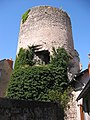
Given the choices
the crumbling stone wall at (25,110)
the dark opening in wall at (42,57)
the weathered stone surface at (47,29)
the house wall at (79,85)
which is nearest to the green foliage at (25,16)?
the weathered stone surface at (47,29)

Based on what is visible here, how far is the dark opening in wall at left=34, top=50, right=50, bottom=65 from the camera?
13664mm

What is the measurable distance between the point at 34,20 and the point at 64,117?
768 cm

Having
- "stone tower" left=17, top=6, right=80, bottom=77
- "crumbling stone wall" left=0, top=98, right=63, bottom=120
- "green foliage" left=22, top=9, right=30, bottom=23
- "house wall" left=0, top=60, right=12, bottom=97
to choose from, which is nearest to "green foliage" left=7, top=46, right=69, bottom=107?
"stone tower" left=17, top=6, right=80, bottom=77

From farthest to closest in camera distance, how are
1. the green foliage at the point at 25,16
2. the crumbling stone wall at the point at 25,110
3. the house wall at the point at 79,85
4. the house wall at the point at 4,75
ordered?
the house wall at the point at 4,75 < the green foliage at the point at 25,16 < the house wall at the point at 79,85 < the crumbling stone wall at the point at 25,110

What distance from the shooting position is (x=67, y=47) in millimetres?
13961

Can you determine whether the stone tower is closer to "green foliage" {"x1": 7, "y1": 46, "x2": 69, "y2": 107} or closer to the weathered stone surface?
the weathered stone surface

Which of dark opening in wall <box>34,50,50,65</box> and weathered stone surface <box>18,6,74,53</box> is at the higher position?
weathered stone surface <box>18,6,74,53</box>

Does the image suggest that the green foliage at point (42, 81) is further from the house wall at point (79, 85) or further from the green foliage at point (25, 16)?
the green foliage at point (25, 16)

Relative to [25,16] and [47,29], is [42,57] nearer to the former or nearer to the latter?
[47,29]

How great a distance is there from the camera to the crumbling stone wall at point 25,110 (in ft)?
23.4

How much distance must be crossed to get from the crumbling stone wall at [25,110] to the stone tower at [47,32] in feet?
15.1

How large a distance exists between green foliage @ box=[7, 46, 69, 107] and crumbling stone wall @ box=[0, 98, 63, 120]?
202 cm

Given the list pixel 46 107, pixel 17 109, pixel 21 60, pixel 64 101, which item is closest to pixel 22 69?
pixel 21 60

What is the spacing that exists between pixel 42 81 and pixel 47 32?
A: 13.3ft
